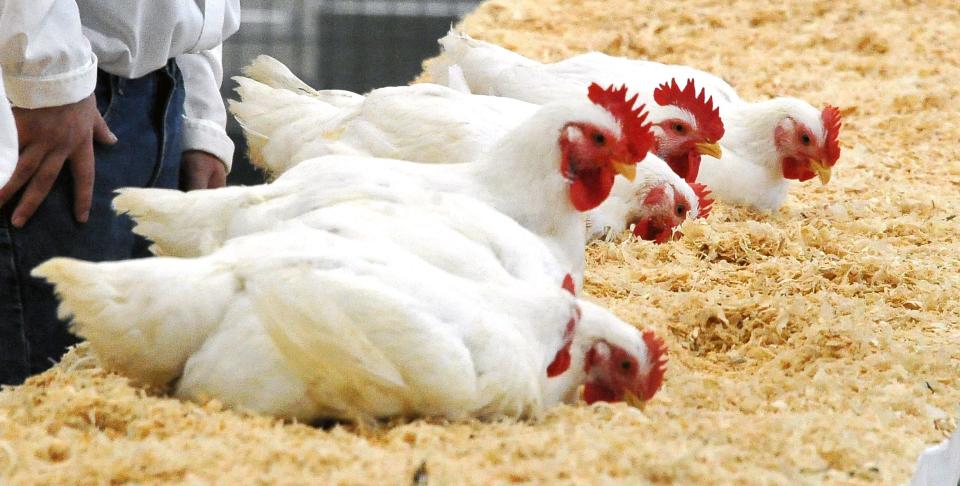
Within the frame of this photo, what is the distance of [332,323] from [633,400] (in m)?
0.56

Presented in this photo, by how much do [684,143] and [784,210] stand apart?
1.58 ft

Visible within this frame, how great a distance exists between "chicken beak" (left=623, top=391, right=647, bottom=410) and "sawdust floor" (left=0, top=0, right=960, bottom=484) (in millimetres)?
62

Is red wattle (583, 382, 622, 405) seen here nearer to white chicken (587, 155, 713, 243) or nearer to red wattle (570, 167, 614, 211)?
red wattle (570, 167, 614, 211)

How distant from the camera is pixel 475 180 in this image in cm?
219

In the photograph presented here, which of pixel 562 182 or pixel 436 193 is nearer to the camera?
pixel 436 193

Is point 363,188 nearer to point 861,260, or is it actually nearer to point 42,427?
point 42,427

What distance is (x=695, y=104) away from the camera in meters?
3.37

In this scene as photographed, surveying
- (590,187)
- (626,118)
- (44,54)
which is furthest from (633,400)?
(44,54)

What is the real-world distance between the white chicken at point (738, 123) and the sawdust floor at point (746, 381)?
0.36 ft

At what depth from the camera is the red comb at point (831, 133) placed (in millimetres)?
3574

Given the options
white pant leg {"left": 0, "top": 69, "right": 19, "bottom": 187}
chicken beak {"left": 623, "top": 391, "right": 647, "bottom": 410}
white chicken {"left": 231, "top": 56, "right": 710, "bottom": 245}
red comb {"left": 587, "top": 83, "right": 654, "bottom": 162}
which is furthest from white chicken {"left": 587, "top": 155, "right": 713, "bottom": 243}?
white pant leg {"left": 0, "top": 69, "right": 19, "bottom": 187}

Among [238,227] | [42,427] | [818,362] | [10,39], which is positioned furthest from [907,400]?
[10,39]

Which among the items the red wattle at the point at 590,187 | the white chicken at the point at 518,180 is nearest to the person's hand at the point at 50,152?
the white chicken at the point at 518,180

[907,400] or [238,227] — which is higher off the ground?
[238,227]
